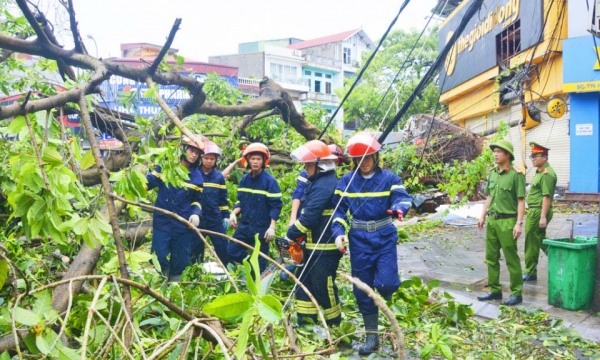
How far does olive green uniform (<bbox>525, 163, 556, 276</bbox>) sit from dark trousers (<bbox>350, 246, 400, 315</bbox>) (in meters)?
3.02

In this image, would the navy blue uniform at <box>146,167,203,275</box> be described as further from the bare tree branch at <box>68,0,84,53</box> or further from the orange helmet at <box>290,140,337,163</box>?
the bare tree branch at <box>68,0,84,53</box>

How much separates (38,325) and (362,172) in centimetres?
325

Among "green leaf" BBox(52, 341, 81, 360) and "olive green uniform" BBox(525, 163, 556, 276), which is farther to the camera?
"olive green uniform" BBox(525, 163, 556, 276)

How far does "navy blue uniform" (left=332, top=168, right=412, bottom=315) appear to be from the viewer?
443 centimetres

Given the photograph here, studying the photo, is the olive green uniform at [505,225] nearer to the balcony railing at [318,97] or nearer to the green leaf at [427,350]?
the green leaf at [427,350]

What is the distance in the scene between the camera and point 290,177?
791 centimetres

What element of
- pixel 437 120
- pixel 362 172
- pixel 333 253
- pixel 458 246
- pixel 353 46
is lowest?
pixel 458 246

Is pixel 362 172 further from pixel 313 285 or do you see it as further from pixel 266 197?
pixel 266 197

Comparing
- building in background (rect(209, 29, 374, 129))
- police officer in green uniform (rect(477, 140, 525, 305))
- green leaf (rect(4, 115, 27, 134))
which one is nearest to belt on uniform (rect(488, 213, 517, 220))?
police officer in green uniform (rect(477, 140, 525, 305))

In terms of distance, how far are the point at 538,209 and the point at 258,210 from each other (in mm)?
3504

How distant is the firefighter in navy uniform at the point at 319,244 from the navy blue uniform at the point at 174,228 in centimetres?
147

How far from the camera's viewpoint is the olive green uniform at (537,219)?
22.0ft

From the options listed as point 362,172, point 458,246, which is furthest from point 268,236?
point 458,246

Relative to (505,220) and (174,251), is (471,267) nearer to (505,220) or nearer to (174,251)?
(505,220)
